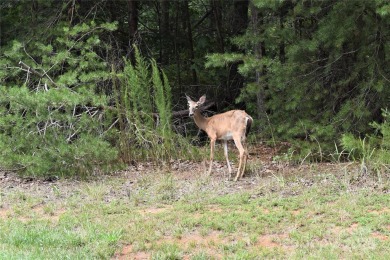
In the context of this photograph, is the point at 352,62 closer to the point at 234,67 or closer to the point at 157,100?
the point at 157,100

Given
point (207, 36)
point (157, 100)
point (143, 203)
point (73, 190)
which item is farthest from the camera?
point (207, 36)

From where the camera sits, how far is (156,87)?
11.5 metres

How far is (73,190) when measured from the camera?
32.2ft

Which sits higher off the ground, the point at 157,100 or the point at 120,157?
the point at 157,100

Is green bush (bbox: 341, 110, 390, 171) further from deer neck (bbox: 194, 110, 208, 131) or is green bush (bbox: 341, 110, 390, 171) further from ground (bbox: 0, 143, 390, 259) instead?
deer neck (bbox: 194, 110, 208, 131)

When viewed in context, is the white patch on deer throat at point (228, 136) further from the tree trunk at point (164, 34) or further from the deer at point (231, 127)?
the tree trunk at point (164, 34)

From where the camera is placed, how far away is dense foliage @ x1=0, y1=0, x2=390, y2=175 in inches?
420

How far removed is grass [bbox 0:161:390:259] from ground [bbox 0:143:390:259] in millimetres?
14

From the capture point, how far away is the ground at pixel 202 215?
661cm

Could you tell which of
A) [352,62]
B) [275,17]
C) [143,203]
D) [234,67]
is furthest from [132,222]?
[234,67]

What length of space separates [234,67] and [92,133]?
6811mm

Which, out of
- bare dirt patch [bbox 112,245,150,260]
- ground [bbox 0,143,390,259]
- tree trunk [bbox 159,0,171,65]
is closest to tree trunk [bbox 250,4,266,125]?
ground [bbox 0,143,390,259]

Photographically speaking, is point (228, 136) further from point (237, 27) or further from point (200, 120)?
point (237, 27)

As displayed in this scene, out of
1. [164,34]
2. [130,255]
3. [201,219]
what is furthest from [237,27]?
[130,255]
